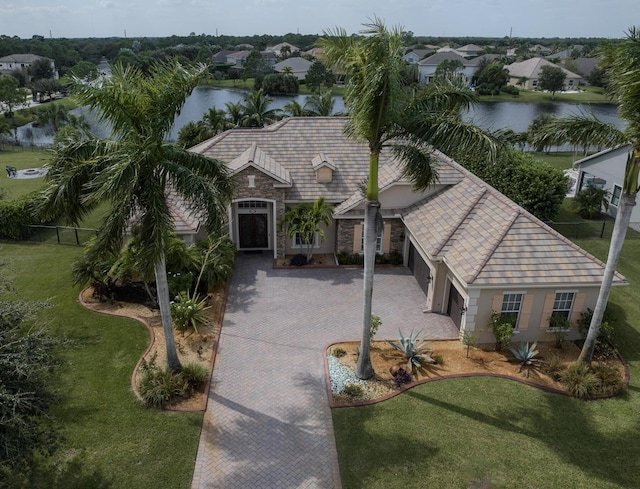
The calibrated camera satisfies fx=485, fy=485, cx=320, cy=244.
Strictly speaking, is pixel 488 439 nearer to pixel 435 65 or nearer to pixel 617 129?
→ pixel 617 129

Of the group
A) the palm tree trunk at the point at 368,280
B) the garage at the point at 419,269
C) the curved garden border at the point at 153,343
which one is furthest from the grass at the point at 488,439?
the garage at the point at 419,269

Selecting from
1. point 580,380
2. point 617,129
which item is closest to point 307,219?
point 580,380

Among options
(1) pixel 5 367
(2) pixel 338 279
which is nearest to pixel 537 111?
(2) pixel 338 279

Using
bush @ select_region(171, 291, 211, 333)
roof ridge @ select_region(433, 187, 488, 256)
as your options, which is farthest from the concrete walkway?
roof ridge @ select_region(433, 187, 488, 256)

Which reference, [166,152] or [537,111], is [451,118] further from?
[537,111]

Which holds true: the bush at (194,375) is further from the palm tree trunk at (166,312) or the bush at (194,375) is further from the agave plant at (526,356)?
the agave plant at (526,356)

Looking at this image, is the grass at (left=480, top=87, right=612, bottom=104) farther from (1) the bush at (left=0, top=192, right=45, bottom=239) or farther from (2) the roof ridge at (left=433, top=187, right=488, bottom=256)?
(1) the bush at (left=0, top=192, right=45, bottom=239)
